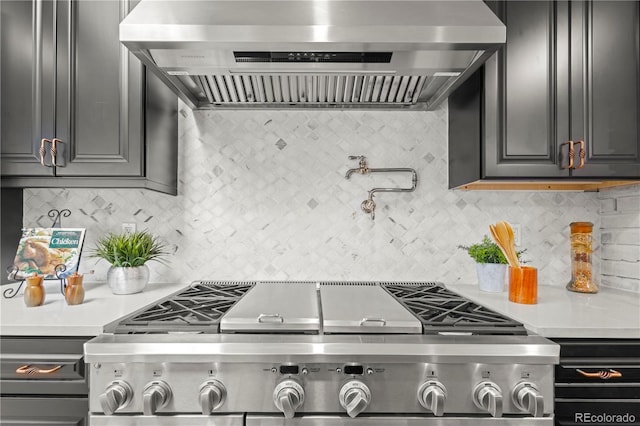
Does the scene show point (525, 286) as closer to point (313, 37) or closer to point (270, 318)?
point (270, 318)

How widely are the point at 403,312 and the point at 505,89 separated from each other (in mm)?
1046

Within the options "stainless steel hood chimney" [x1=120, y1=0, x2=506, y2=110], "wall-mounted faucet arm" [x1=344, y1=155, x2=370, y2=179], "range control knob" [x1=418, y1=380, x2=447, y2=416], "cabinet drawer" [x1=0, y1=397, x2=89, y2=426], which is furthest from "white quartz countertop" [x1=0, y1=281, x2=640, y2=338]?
"stainless steel hood chimney" [x1=120, y1=0, x2=506, y2=110]

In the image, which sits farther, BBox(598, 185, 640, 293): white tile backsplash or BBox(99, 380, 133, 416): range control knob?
BBox(598, 185, 640, 293): white tile backsplash

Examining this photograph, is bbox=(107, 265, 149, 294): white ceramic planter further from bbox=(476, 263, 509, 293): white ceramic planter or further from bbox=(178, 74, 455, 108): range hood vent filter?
bbox=(476, 263, 509, 293): white ceramic planter

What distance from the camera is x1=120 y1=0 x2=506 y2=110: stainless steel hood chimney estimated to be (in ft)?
3.89

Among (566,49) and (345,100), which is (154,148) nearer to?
(345,100)

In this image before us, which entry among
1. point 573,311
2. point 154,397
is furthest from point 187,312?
point 573,311

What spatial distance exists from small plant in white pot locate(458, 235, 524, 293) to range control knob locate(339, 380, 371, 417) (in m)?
0.95

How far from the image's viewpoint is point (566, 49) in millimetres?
1483

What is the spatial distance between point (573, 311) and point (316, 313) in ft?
3.26

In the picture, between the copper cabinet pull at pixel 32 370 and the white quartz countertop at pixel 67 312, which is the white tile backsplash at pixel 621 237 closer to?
the white quartz countertop at pixel 67 312

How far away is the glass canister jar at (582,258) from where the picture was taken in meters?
1.66

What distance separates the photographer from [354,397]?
3.29 ft

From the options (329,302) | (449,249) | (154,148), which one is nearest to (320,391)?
(329,302)
